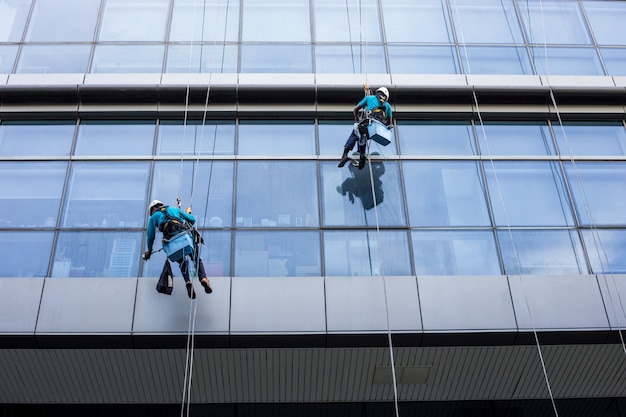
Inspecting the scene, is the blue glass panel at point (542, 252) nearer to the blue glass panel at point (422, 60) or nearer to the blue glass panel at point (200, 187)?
the blue glass panel at point (422, 60)

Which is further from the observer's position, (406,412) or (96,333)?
(406,412)

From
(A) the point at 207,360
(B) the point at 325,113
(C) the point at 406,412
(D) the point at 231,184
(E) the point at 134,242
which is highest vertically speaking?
(B) the point at 325,113

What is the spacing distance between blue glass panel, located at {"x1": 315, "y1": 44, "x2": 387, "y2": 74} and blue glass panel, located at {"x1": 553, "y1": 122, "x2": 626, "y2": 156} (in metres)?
3.67

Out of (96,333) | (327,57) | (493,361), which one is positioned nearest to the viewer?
(96,333)

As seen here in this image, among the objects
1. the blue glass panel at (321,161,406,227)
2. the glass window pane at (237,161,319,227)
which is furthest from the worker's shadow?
the glass window pane at (237,161,319,227)

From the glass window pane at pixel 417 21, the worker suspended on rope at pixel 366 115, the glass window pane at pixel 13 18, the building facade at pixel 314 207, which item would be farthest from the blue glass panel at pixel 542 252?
the glass window pane at pixel 13 18

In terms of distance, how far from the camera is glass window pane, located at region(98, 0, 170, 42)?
42.1 ft

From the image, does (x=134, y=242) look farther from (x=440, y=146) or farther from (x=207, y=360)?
(x=440, y=146)

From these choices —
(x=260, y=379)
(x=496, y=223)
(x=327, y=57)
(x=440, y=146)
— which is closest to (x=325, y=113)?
(x=327, y=57)

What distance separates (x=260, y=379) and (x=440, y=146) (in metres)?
5.33

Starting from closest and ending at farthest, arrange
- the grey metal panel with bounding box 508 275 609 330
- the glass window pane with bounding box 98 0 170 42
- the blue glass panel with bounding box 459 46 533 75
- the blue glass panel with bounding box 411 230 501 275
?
the grey metal panel with bounding box 508 275 609 330 → the blue glass panel with bounding box 411 230 501 275 → the blue glass panel with bounding box 459 46 533 75 → the glass window pane with bounding box 98 0 170 42

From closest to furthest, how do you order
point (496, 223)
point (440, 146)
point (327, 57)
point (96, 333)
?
1. point (96, 333)
2. point (496, 223)
3. point (440, 146)
4. point (327, 57)

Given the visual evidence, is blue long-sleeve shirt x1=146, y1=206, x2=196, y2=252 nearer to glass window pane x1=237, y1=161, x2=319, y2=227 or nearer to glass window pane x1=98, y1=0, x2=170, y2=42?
glass window pane x1=237, y1=161, x2=319, y2=227

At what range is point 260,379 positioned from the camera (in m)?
10.1
